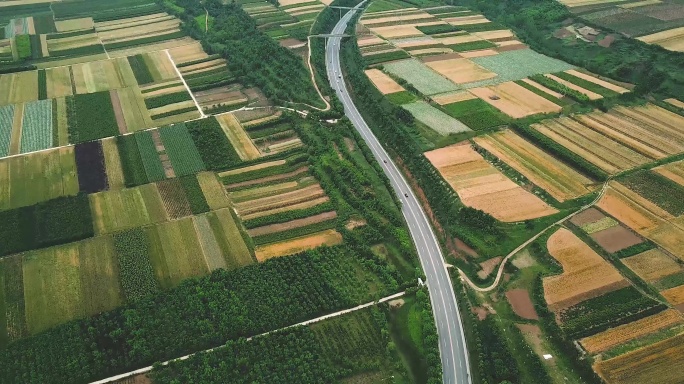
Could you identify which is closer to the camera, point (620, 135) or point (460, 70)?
point (620, 135)

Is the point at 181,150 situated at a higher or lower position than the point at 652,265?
lower

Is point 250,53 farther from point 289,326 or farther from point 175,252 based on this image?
point 289,326

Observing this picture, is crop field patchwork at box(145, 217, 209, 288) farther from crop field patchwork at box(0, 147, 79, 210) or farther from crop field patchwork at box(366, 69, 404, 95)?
crop field patchwork at box(366, 69, 404, 95)

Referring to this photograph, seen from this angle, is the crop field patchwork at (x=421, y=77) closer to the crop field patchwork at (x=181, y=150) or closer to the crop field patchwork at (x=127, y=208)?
the crop field patchwork at (x=181, y=150)

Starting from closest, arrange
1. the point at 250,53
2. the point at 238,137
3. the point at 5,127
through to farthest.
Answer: the point at 238,137 < the point at 5,127 < the point at 250,53

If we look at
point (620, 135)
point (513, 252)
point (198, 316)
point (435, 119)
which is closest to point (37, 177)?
point (198, 316)

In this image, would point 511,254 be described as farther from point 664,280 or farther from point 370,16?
point 370,16
